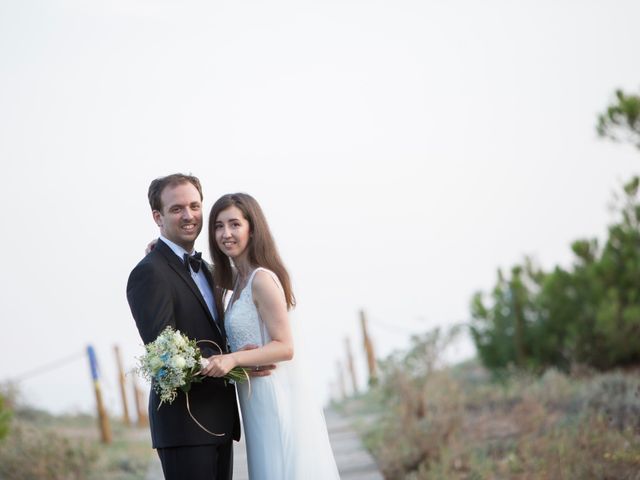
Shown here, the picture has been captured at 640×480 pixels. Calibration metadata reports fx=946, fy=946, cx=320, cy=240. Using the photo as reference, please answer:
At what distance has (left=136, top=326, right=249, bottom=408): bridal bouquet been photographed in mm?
4105

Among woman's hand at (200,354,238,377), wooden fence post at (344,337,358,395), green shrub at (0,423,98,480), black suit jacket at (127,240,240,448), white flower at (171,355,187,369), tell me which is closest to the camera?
white flower at (171,355,187,369)

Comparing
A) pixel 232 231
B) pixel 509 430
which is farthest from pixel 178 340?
pixel 509 430

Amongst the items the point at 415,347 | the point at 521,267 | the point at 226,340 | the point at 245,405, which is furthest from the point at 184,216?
the point at 521,267

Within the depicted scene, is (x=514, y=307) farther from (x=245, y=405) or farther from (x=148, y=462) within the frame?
(x=245, y=405)

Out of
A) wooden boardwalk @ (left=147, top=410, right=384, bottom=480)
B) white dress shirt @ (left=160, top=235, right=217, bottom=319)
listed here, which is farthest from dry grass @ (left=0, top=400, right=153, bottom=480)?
white dress shirt @ (left=160, top=235, right=217, bottom=319)

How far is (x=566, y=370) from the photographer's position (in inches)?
574

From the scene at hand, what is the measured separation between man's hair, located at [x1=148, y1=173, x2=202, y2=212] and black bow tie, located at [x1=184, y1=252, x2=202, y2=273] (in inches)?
10.9

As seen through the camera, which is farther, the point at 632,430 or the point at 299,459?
the point at 632,430

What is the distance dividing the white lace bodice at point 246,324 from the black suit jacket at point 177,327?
3.4 inches

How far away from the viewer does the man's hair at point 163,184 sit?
182 inches

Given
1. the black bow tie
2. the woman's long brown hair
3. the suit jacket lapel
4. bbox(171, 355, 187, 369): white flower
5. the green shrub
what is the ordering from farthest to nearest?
1. the green shrub
2. the woman's long brown hair
3. the black bow tie
4. the suit jacket lapel
5. bbox(171, 355, 187, 369): white flower

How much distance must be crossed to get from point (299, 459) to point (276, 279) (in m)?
0.89

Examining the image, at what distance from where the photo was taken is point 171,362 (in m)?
4.09

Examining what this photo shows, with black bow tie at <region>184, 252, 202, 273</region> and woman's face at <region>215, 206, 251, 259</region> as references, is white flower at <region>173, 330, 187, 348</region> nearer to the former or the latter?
black bow tie at <region>184, 252, 202, 273</region>
